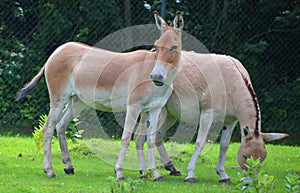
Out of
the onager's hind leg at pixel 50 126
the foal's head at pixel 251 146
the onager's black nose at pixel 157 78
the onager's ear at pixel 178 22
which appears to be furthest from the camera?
the onager's hind leg at pixel 50 126

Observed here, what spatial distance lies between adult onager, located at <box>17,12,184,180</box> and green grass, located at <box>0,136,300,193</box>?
301mm

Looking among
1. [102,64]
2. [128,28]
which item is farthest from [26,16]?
[102,64]

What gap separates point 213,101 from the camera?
766 centimetres

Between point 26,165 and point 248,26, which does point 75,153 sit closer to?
point 26,165

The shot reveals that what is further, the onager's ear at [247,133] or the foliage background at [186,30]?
the foliage background at [186,30]

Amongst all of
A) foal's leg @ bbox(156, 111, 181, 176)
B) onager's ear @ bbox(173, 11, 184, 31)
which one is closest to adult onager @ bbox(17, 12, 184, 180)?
onager's ear @ bbox(173, 11, 184, 31)

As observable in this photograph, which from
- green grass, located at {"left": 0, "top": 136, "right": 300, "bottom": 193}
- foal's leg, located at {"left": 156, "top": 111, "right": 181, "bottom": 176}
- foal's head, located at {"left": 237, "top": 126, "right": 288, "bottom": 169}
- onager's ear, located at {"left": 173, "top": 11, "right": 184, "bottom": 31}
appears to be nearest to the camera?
green grass, located at {"left": 0, "top": 136, "right": 300, "bottom": 193}

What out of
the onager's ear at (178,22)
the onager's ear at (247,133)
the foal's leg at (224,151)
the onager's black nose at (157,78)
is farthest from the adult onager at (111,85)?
the onager's ear at (247,133)

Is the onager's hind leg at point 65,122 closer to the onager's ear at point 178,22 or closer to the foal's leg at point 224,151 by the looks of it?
the onager's ear at point 178,22

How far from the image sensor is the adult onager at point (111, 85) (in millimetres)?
7336

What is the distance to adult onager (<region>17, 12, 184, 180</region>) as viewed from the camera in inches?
289

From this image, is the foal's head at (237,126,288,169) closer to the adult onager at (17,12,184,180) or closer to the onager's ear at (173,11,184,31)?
the adult onager at (17,12,184,180)

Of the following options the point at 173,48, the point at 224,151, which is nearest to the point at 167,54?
the point at 173,48

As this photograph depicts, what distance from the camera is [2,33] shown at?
11070 mm
